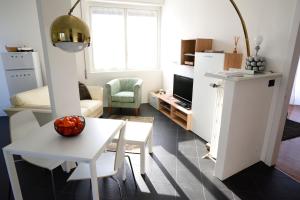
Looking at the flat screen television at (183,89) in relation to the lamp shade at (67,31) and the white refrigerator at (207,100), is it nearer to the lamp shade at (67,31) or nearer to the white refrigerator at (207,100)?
the white refrigerator at (207,100)

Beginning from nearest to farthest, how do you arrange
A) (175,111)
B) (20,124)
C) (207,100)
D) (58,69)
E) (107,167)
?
(107,167), (20,124), (58,69), (207,100), (175,111)

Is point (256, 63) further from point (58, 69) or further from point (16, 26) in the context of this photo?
point (16, 26)

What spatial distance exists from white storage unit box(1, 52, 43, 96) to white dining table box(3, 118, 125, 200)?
2624 mm

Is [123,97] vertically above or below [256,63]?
below

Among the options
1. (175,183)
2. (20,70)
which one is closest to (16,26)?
(20,70)

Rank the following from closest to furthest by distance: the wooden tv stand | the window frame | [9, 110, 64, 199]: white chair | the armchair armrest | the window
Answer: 1. [9, 110, 64, 199]: white chair
2. the wooden tv stand
3. the armchair armrest
4. the window frame
5. the window

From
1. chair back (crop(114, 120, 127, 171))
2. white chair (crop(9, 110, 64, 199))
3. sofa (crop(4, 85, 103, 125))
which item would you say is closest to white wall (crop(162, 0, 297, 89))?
chair back (crop(114, 120, 127, 171))

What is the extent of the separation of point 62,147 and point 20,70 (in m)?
3.17

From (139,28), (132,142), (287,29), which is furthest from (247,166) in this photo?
(139,28)

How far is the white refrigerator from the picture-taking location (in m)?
2.59

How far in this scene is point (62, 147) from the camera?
1.54 meters

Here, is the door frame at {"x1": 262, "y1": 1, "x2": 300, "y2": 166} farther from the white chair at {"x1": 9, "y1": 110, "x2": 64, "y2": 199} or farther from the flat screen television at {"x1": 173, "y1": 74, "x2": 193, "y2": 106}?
the white chair at {"x1": 9, "y1": 110, "x2": 64, "y2": 199}

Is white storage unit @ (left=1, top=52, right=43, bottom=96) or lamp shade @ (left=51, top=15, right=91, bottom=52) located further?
white storage unit @ (left=1, top=52, right=43, bottom=96)

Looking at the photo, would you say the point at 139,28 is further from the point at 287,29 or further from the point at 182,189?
the point at 182,189
